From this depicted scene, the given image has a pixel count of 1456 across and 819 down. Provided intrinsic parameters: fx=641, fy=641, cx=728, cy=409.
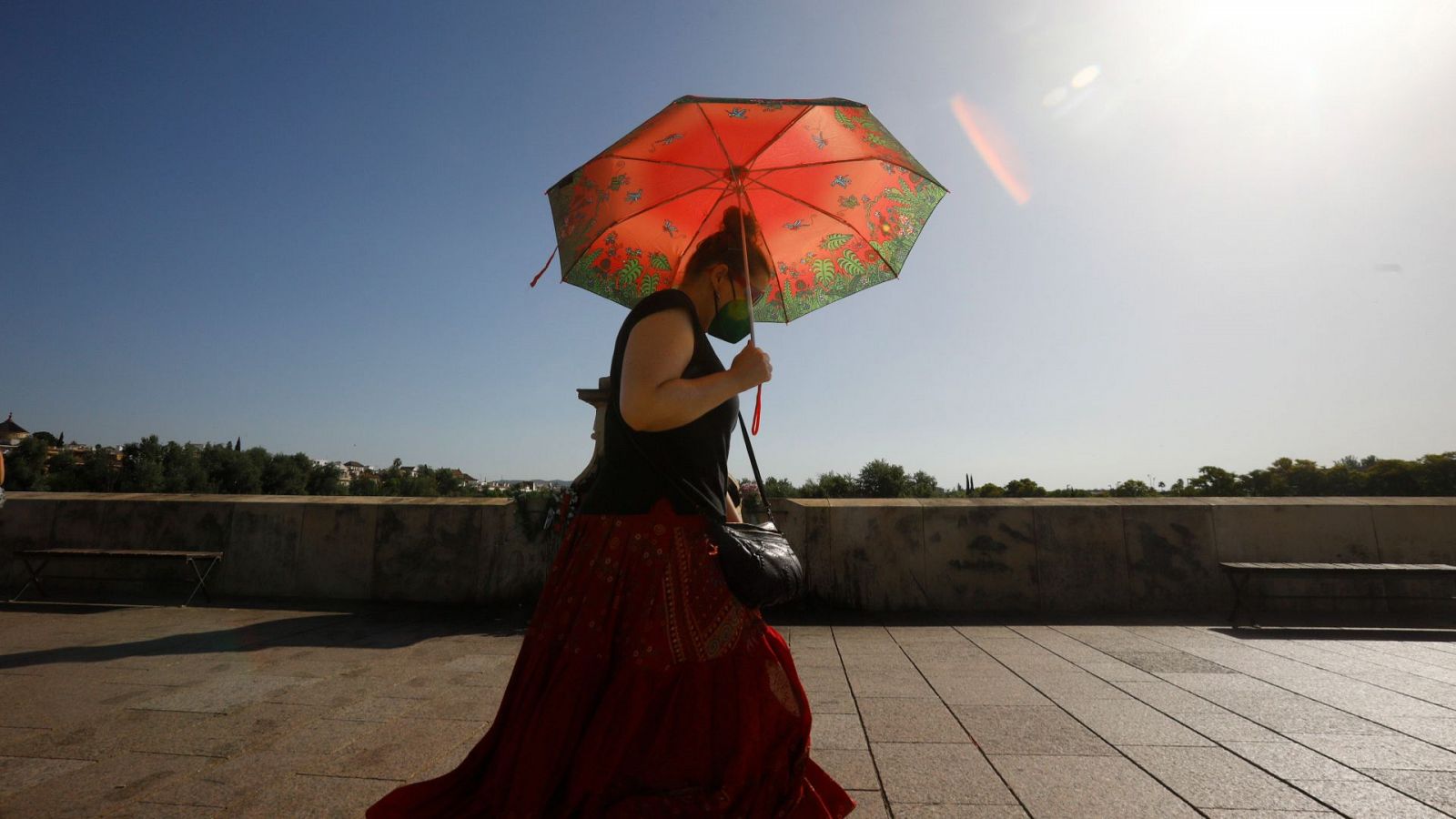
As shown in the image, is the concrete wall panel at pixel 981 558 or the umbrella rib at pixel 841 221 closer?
the umbrella rib at pixel 841 221

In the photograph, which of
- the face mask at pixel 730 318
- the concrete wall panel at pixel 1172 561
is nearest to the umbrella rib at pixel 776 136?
the face mask at pixel 730 318

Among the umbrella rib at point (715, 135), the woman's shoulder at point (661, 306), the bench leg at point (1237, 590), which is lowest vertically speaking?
the bench leg at point (1237, 590)

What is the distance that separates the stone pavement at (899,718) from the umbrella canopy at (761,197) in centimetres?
199

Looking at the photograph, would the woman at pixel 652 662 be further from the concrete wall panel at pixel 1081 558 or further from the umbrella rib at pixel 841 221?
the concrete wall panel at pixel 1081 558

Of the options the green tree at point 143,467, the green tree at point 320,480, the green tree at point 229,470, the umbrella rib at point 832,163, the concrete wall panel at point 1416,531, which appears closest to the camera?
the umbrella rib at point 832,163

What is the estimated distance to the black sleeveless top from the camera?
1553mm

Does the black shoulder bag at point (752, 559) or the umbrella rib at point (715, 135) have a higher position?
the umbrella rib at point (715, 135)

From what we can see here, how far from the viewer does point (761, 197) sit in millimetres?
2434

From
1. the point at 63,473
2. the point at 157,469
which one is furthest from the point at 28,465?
the point at 157,469

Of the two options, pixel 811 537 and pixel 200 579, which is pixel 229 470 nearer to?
pixel 200 579

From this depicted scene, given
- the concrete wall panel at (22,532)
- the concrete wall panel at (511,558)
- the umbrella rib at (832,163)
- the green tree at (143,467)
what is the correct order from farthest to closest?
the green tree at (143,467) → the concrete wall panel at (22,532) → the concrete wall panel at (511,558) → the umbrella rib at (832,163)

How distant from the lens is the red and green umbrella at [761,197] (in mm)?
2143

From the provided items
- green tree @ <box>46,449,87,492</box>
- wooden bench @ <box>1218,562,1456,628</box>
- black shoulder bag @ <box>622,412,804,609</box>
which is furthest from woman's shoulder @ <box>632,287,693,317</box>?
green tree @ <box>46,449,87,492</box>

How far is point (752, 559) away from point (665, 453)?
335 millimetres
